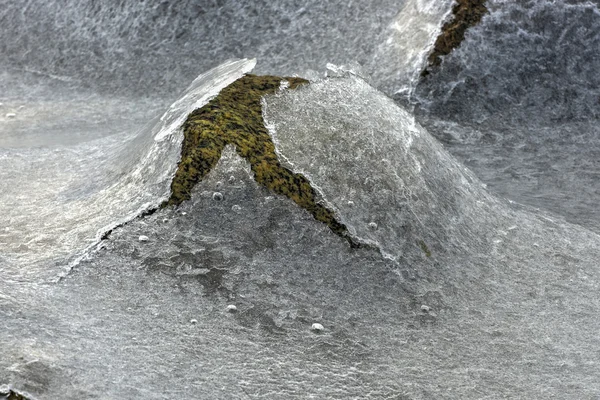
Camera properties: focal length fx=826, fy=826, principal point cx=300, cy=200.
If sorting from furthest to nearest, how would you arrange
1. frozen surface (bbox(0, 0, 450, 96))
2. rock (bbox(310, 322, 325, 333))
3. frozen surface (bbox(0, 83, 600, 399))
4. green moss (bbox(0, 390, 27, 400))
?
frozen surface (bbox(0, 0, 450, 96)) < rock (bbox(310, 322, 325, 333)) < frozen surface (bbox(0, 83, 600, 399)) < green moss (bbox(0, 390, 27, 400))

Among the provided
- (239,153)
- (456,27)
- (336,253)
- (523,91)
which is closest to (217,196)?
(239,153)

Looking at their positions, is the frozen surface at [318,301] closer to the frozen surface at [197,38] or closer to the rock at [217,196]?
the rock at [217,196]

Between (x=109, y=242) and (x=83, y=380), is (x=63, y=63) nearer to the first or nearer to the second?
(x=109, y=242)

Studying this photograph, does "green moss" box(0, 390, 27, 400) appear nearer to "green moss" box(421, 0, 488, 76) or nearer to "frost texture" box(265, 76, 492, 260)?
"frost texture" box(265, 76, 492, 260)

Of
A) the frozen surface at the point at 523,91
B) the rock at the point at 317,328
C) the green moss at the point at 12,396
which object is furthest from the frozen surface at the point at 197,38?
the green moss at the point at 12,396

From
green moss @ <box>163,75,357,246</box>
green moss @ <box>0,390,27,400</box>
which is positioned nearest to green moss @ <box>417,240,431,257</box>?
green moss @ <box>163,75,357,246</box>

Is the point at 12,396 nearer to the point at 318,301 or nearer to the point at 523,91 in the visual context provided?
the point at 318,301
